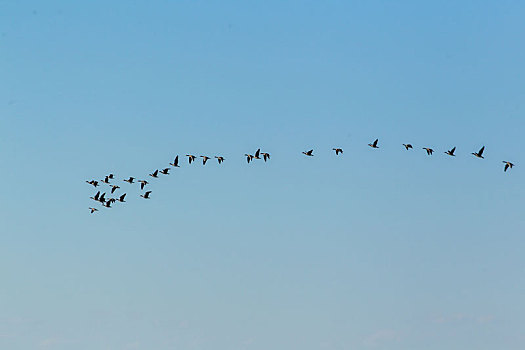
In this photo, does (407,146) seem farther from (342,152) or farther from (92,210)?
(92,210)

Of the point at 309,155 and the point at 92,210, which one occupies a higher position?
the point at 309,155

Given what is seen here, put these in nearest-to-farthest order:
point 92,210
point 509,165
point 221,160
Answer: point 509,165, point 221,160, point 92,210

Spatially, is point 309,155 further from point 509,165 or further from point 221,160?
point 509,165

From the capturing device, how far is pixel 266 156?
187 meters

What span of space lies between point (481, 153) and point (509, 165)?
545 centimetres

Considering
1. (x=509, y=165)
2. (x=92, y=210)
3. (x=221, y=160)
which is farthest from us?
(x=92, y=210)

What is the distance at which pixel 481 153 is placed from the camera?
172 m

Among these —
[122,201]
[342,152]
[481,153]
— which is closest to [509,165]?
[481,153]

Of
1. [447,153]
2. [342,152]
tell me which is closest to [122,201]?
[342,152]

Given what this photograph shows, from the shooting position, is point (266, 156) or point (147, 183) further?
point (147, 183)

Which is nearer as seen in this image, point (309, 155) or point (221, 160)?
point (221, 160)

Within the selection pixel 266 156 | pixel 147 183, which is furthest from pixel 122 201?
pixel 266 156

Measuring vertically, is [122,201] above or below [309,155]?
below

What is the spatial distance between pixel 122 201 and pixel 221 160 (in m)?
20.8
